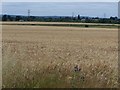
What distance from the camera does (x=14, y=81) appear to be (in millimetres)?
6910

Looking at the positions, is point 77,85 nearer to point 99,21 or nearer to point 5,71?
point 5,71

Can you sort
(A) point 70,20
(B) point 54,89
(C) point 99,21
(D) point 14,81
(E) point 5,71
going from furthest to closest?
(A) point 70,20
(C) point 99,21
(E) point 5,71
(D) point 14,81
(B) point 54,89

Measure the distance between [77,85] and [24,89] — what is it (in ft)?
2.89

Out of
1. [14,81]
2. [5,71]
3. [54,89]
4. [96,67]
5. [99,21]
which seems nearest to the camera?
[54,89]

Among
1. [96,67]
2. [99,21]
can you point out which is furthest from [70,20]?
[96,67]

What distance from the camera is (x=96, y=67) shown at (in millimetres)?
8172

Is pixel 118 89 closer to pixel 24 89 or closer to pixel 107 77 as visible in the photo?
pixel 107 77

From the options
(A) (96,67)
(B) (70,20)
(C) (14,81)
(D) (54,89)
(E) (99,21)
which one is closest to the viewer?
(D) (54,89)

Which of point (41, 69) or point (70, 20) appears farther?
point (70, 20)

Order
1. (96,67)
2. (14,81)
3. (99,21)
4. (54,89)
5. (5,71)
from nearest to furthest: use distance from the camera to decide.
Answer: (54,89), (14,81), (5,71), (96,67), (99,21)

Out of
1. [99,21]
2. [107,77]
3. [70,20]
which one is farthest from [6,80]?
[70,20]

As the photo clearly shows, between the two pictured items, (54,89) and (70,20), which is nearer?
(54,89)

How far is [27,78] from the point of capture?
697 cm

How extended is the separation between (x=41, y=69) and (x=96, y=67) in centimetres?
119
